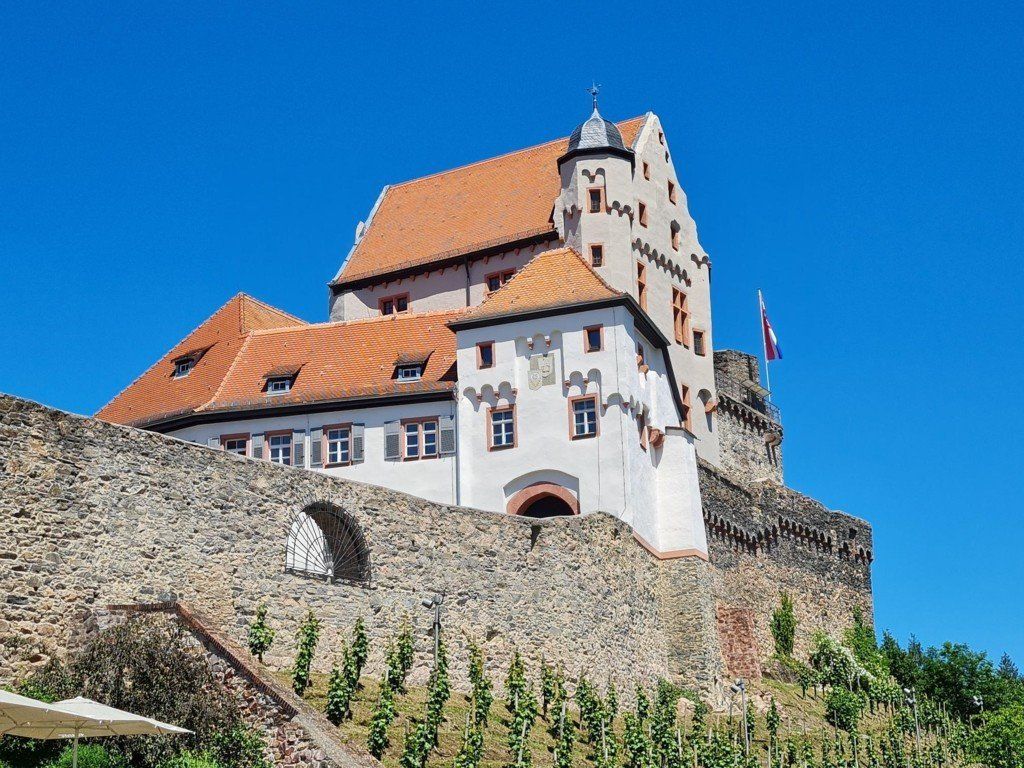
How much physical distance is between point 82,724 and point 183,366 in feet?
Result: 116

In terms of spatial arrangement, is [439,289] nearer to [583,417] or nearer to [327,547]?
[583,417]

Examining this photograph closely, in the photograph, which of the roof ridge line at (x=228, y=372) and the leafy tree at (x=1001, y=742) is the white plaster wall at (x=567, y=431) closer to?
the roof ridge line at (x=228, y=372)

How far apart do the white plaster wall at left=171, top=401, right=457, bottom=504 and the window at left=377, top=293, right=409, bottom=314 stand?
11.2 m

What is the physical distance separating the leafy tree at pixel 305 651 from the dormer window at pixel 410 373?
832 inches

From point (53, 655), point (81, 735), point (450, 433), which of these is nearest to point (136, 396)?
point (450, 433)

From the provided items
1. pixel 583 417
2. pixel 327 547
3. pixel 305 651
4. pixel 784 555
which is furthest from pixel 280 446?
pixel 305 651

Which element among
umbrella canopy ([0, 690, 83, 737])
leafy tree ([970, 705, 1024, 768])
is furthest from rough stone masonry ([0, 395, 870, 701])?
leafy tree ([970, 705, 1024, 768])

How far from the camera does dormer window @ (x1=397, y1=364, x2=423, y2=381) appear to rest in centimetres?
5304

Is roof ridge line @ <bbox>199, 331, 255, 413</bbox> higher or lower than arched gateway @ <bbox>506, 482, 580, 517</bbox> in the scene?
higher

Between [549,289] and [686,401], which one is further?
[686,401]

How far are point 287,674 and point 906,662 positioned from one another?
118ft

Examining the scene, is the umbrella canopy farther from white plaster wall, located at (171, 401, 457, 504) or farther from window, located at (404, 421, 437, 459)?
window, located at (404, 421, 437, 459)

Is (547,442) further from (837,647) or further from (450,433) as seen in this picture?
(837,647)

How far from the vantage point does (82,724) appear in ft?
75.4
